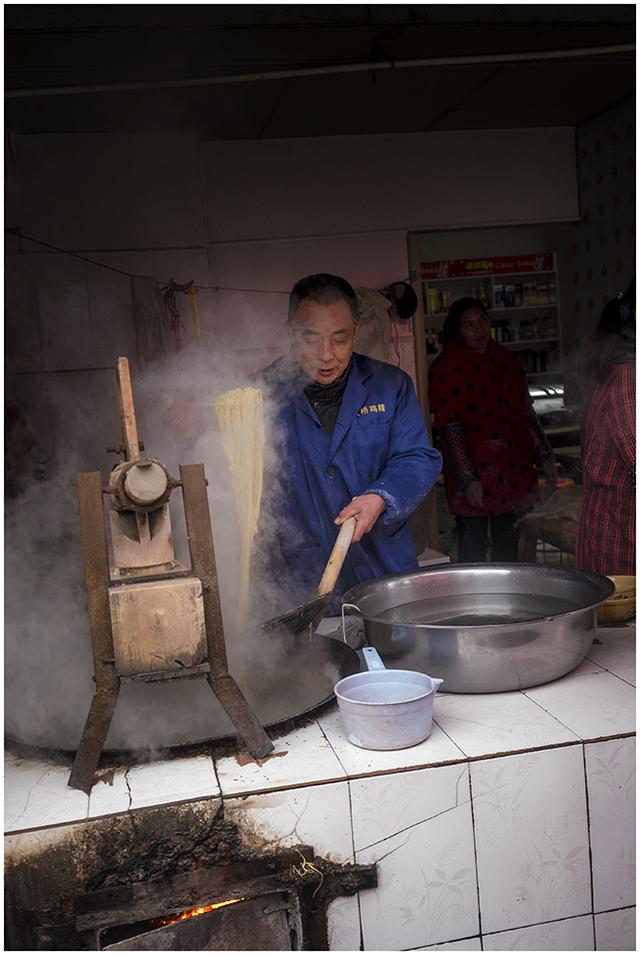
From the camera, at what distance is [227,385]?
3.22 meters

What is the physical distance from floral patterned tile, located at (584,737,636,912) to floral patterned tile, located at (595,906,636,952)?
0.02 metres

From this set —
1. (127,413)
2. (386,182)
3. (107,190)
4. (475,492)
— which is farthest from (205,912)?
(386,182)

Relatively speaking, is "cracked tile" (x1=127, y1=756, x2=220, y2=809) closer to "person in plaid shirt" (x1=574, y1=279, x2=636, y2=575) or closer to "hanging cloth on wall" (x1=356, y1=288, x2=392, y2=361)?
"person in plaid shirt" (x1=574, y1=279, x2=636, y2=575)

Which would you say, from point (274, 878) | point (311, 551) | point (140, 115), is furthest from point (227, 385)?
point (140, 115)

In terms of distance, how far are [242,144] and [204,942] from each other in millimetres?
5461

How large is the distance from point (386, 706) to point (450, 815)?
0.28 metres

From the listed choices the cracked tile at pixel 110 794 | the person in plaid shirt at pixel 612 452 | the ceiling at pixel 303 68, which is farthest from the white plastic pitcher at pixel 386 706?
the ceiling at pixel 303 68

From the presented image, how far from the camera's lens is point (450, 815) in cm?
183

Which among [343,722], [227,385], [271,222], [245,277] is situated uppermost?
[271,222]

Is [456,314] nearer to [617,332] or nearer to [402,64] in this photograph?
[402,64]

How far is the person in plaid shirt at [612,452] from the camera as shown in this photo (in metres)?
3.31

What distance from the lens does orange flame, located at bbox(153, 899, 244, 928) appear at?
1.78 metres

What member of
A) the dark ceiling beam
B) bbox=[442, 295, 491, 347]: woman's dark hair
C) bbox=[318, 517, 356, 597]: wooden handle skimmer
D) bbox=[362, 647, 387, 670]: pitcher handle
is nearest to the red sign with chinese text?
bbox=[442, 295, 491, 347]: woman's dark hair

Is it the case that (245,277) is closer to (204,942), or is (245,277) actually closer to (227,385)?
(227,385)
